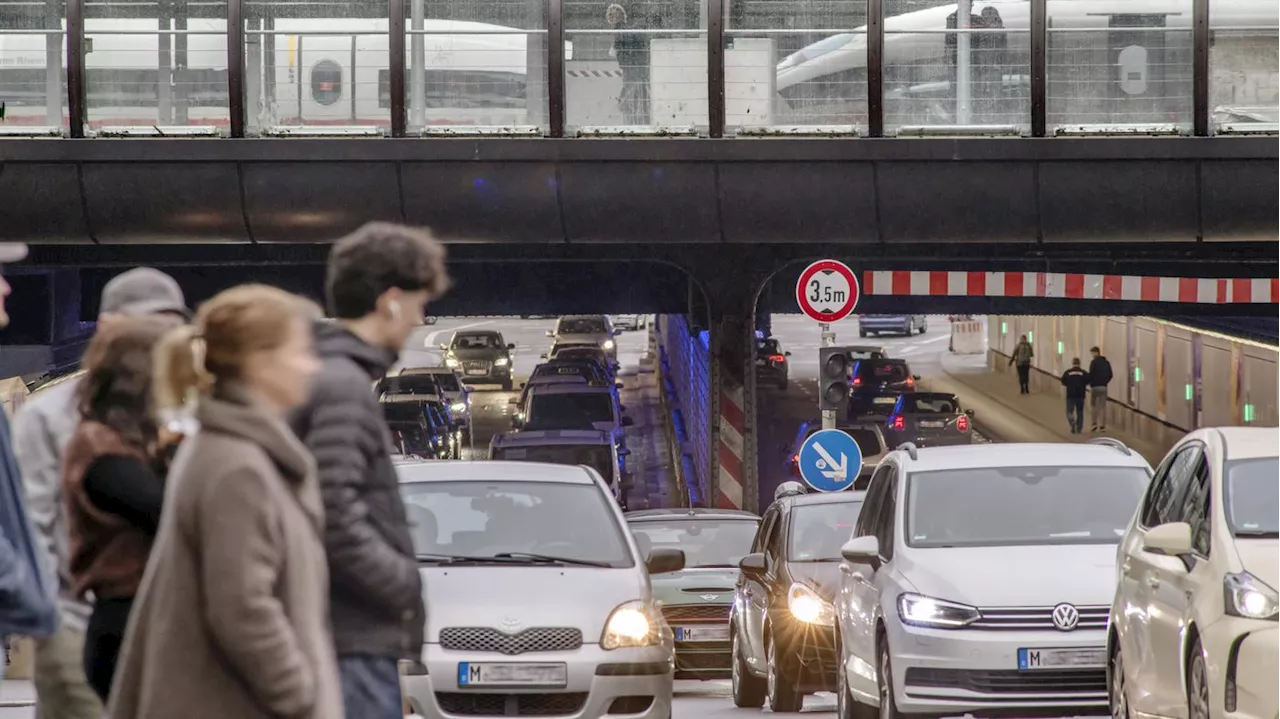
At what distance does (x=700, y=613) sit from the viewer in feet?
55.9

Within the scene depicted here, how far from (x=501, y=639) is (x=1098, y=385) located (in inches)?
1440

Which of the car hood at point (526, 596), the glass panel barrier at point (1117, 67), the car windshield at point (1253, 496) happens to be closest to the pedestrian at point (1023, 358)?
the glass panel barrier at point (1117, 67)

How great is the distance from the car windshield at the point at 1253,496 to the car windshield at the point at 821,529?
586 cm

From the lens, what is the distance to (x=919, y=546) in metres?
11.1

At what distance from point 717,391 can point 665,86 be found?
200 inches

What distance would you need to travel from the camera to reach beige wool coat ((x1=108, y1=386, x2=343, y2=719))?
158 inches

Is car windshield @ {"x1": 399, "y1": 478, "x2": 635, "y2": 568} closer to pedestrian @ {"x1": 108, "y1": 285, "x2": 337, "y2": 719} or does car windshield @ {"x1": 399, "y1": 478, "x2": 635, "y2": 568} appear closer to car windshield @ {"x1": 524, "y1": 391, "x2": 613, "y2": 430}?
pedestrian @ {"x1": 108, "y1": 285, "x2": 337, "y2": 719}

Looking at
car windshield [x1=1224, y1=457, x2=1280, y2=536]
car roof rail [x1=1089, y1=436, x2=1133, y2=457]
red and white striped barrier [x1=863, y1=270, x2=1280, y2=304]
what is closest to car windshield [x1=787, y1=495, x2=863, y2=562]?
car roof rail [x1=1089, y1=436, x2=1133, y2=457]

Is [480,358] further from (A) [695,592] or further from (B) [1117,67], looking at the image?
(A) [695,592]

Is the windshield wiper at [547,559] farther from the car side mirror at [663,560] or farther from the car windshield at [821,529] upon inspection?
the car windshield at [821,529]

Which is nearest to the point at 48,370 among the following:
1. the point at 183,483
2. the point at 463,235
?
the point at 463,235

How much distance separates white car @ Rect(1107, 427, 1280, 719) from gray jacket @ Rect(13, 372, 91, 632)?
13.4 feet

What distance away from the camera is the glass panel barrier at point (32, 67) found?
21953mm

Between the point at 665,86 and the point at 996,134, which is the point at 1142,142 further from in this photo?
the point at 665,86
